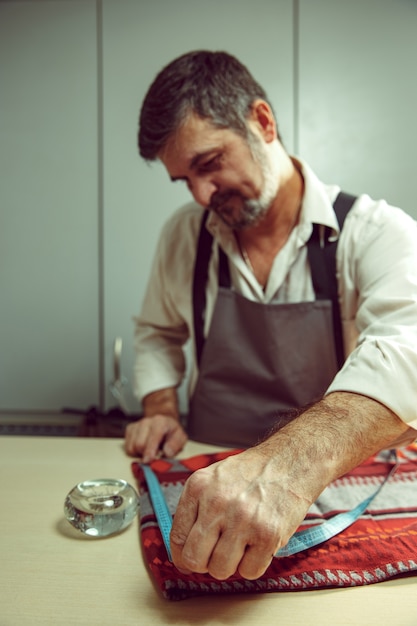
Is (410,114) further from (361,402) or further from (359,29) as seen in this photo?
(361,402)

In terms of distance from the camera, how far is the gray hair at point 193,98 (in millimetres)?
912

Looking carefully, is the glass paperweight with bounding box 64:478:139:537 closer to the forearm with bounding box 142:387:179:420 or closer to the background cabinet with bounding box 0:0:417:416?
the forearm with bounding box 142:387:179:420

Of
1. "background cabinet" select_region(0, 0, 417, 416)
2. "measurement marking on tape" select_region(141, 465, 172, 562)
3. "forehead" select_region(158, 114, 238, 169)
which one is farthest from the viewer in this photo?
"background cabinet" select_region(0, 0, 417, 416)

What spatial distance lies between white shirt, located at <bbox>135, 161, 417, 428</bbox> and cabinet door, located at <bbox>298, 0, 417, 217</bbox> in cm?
23

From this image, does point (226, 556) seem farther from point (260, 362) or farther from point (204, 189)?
point (204, 189)

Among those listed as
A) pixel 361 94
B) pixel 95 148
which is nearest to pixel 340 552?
pixel 361 94

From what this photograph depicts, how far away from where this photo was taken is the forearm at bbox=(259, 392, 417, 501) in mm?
492

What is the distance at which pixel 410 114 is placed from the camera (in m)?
1.25

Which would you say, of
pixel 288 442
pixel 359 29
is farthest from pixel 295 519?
pixel 359 29

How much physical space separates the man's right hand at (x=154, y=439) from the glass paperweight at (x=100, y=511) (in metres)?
0.22

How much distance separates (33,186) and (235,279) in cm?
97

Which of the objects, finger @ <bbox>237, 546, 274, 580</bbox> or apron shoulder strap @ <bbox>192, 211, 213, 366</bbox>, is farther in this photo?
apron shoulder strap @ <bbox>192, 211, 213, 366</bbox>

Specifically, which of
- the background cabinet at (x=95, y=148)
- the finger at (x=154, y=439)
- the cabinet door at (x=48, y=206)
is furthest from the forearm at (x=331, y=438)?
the cabinet door at (x=48, y=206)

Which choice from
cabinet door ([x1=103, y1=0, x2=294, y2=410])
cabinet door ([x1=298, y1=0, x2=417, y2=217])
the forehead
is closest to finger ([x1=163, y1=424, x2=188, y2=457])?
the forehead
